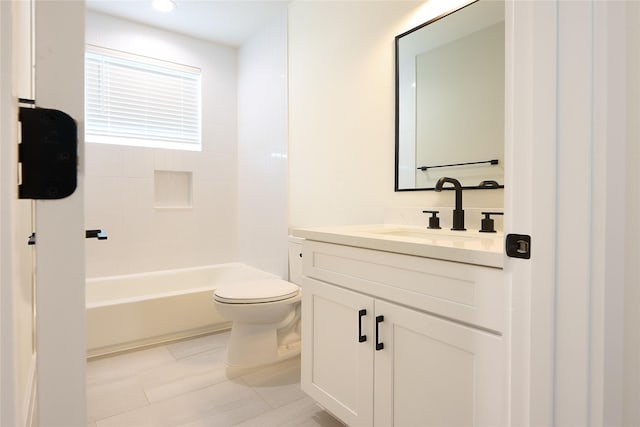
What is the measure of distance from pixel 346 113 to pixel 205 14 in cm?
148

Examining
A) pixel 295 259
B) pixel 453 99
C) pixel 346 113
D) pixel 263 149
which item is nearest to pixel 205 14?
pixel 263 149

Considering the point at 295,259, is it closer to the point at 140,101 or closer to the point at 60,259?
the point at 140,101

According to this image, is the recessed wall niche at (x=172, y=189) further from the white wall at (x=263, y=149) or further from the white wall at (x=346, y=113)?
the white wall at (x=346, y=113)

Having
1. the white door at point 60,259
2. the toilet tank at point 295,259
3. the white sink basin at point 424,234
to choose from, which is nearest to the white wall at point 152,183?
the toilet tank at point 295,259

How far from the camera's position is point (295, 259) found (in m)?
2.39

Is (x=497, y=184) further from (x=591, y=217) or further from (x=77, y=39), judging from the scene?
(x=77, y=39)

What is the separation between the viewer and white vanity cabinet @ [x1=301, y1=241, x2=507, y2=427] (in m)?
0.90

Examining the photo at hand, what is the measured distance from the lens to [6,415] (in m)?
0.35

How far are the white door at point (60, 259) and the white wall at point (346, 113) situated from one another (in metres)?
1.44

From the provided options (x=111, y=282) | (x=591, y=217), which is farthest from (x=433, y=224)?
(x=111, y=282)

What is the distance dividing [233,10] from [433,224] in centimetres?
222

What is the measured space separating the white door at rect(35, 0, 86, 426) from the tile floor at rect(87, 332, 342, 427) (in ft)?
4.43

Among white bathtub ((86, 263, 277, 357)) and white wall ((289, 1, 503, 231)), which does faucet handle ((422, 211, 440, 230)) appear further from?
white bathtub ((86, 263, 277, 357))

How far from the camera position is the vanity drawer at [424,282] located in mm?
877
